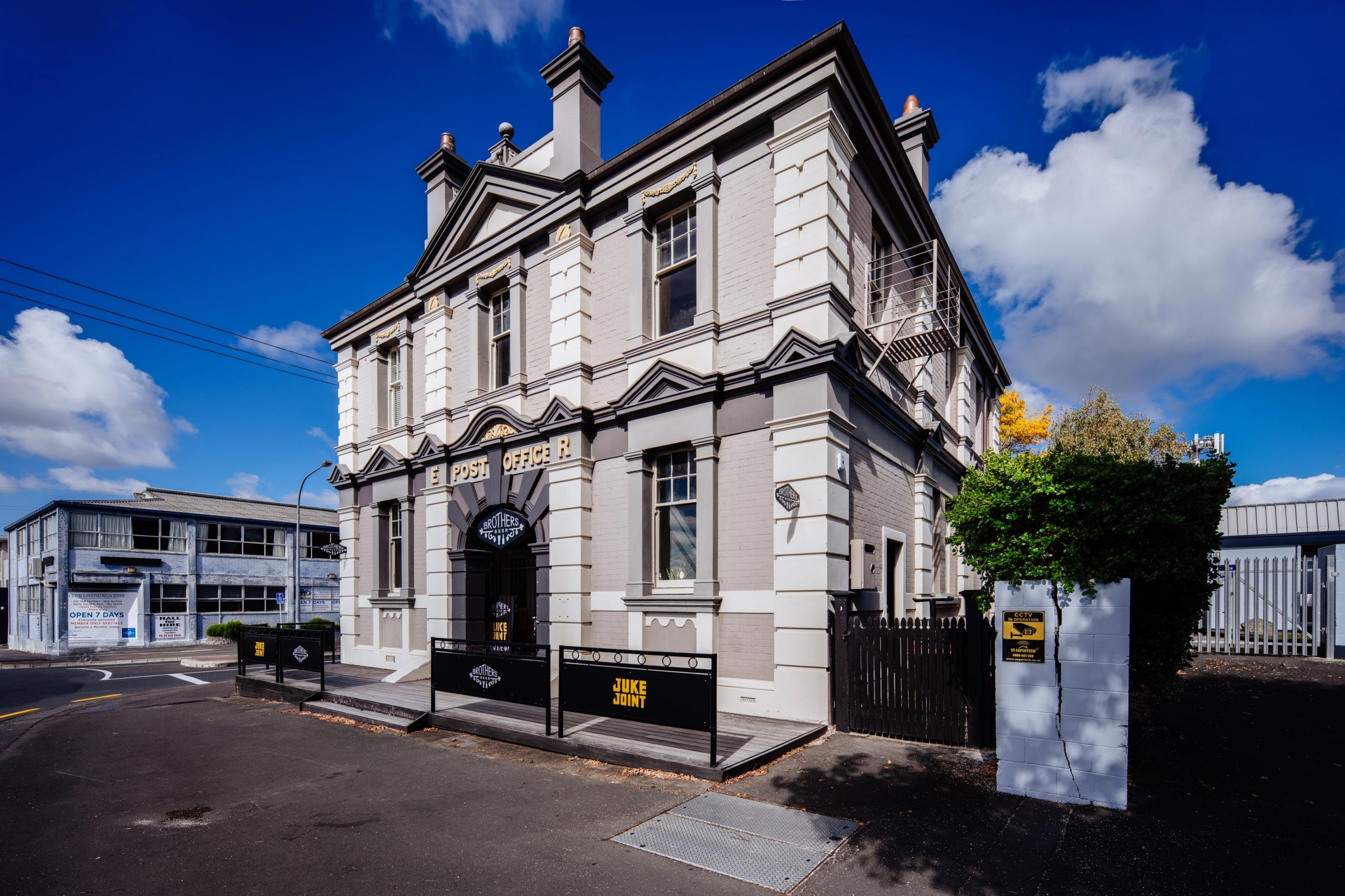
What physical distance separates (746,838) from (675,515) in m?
6.05

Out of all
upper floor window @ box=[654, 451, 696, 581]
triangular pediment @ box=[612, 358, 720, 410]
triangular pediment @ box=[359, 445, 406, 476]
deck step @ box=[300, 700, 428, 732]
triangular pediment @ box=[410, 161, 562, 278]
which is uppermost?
triangular pediment @ box=[410, 161, 562, 278]

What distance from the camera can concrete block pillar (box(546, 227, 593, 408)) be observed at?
12438mm

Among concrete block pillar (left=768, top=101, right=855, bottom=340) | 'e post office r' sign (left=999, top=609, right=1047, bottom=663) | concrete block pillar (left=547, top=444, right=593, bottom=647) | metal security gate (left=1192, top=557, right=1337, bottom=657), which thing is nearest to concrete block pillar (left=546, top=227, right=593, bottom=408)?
concrete block pillar (left=547, top=444, right=593, bottom=647)

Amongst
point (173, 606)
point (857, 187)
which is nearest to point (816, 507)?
point (857, 187)

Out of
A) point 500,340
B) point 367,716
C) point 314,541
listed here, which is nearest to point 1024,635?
point 367,716

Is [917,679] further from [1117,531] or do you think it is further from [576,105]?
[576,105]

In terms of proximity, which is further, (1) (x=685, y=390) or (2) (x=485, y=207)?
(2) (x=485, y=207)

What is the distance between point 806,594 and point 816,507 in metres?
1.20

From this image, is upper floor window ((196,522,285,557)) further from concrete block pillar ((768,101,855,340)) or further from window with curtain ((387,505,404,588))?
concrete block pillar ((768,101,855,340))

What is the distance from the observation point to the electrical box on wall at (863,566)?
9680mm

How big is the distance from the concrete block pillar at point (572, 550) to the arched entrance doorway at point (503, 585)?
211cm

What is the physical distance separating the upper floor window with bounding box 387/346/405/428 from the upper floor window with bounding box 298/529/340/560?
26438 mm

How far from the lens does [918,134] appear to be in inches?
628

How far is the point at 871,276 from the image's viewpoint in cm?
1180
